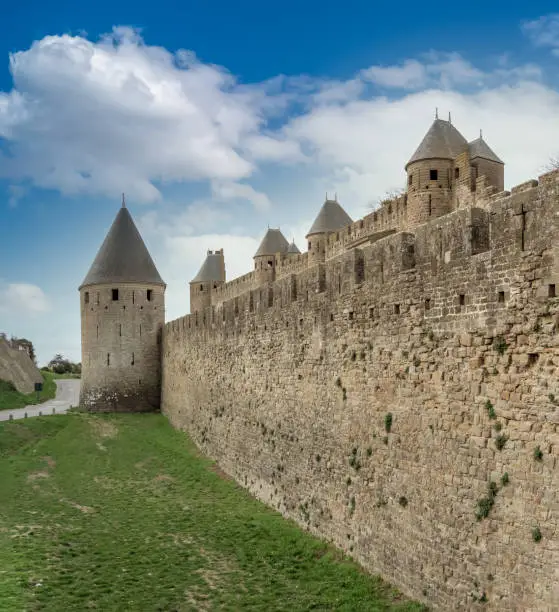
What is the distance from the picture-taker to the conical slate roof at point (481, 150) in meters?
22.9

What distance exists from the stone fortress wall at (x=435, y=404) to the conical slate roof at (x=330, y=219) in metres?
19.8

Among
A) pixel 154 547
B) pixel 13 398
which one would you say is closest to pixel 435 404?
pixel 154 547

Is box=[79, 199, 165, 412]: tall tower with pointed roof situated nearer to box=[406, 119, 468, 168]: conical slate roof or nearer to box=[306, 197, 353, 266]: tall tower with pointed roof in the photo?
box=[306, 197, 353, 266]: tall tower with pointed roof

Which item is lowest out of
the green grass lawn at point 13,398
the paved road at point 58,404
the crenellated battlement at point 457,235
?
the paved road at point 58,404

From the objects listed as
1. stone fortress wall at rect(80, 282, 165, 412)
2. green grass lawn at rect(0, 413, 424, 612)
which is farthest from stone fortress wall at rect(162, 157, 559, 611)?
stone fortress wall at rect(80, 282, 165, 412)

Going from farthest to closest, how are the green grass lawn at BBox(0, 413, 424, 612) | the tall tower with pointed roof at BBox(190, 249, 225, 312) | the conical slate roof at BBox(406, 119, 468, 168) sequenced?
the tall tower with pointed roof at BBox(190, 249, 225, 312) → the conical slate roof at BBox(406, 119, 468, 168) → the green grass lawn at BBox(0, 413, 424, 612)

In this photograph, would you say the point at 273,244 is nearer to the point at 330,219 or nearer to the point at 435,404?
the point at 330,219

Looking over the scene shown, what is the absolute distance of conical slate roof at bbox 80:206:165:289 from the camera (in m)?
32.2

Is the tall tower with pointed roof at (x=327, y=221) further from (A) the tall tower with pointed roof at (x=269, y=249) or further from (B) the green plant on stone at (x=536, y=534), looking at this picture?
(B) the green plant on stone at (x=536, y=534)

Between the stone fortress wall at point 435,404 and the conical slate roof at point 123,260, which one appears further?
the conical slate roof at point 123,260

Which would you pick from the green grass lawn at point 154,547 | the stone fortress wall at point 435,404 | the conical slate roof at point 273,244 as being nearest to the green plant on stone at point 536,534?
the stone fortress wall at point 435,404

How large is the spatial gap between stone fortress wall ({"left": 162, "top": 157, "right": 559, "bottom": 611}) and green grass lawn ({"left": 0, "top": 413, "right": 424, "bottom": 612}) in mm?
694

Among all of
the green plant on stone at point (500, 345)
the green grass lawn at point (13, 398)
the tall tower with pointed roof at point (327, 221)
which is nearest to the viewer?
the green plant on stone at point (500, 345)

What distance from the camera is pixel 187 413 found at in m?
24.5
